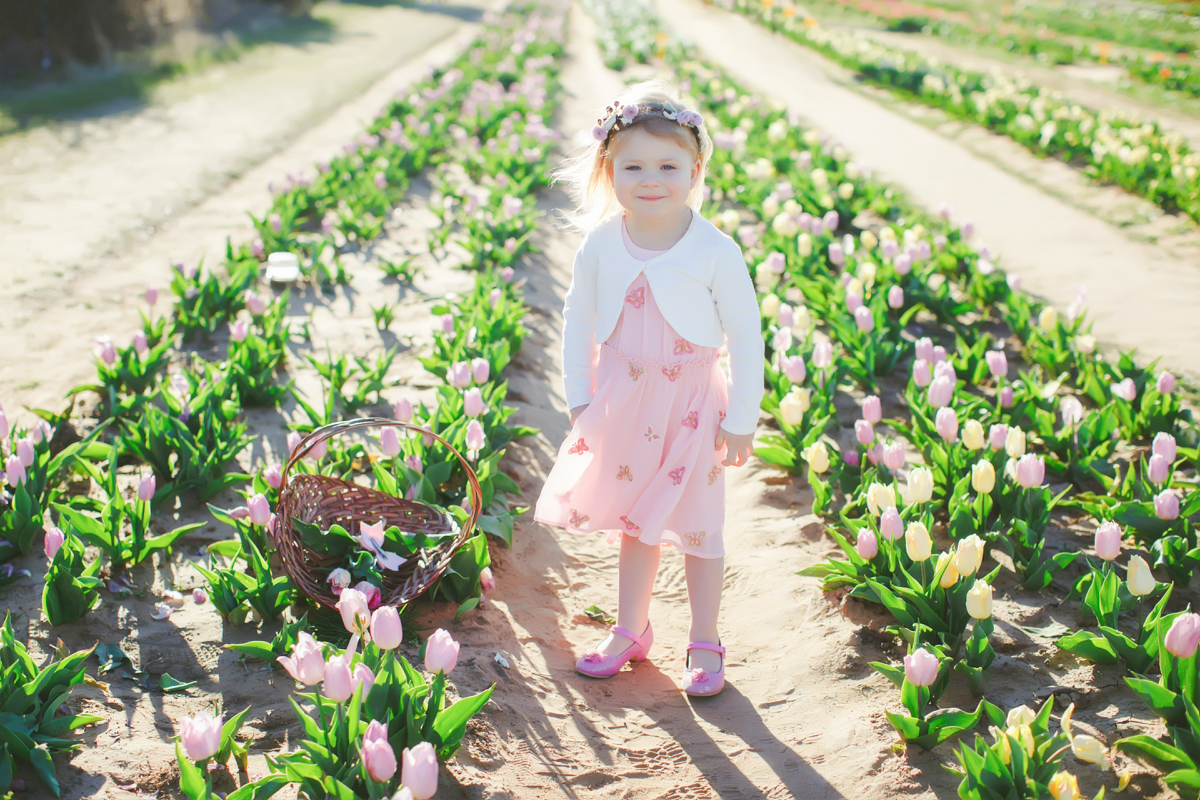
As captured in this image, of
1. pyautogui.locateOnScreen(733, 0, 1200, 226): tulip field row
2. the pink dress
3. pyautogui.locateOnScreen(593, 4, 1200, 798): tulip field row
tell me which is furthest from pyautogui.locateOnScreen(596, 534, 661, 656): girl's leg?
pyautogui.locateOnScreen(733, 0, 1200, 226): tulip field row

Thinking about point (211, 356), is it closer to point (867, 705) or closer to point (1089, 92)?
point (867, 705)

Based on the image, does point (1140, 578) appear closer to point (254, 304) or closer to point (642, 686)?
point (642, 686)

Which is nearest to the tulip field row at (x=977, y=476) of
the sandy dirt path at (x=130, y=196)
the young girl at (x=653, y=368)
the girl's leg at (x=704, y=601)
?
the girl's leg at (x=704, y=601)

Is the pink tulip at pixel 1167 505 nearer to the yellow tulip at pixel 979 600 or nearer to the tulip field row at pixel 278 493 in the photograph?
the yellow tulip at pixel 979 600

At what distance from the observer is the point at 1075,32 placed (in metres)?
23.2

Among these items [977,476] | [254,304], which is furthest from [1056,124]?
[254,304]

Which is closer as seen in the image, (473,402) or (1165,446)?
(1165,446)

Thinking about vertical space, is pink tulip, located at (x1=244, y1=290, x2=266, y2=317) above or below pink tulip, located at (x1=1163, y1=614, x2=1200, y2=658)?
above

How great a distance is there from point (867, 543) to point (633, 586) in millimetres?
706

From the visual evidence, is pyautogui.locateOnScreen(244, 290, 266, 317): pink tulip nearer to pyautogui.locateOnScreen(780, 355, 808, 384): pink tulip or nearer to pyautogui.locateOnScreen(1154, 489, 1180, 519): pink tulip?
pyautogui.locateOnScreen(780, 355, 808, 384): pink tulip

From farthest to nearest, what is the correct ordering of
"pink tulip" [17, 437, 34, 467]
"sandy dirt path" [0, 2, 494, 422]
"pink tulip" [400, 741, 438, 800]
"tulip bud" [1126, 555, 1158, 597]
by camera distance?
"sandy dirt path" [0, 2, 494, 422], "pink tulip" [17, 437, 34, 467], "tulip bud" [1126, 555, 1158, 597], "pink tulip" [400, 741, 438, 800]

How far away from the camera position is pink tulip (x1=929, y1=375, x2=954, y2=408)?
329 centimetres

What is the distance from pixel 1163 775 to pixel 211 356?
4255 millimetres

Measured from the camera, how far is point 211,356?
15.0 feet
